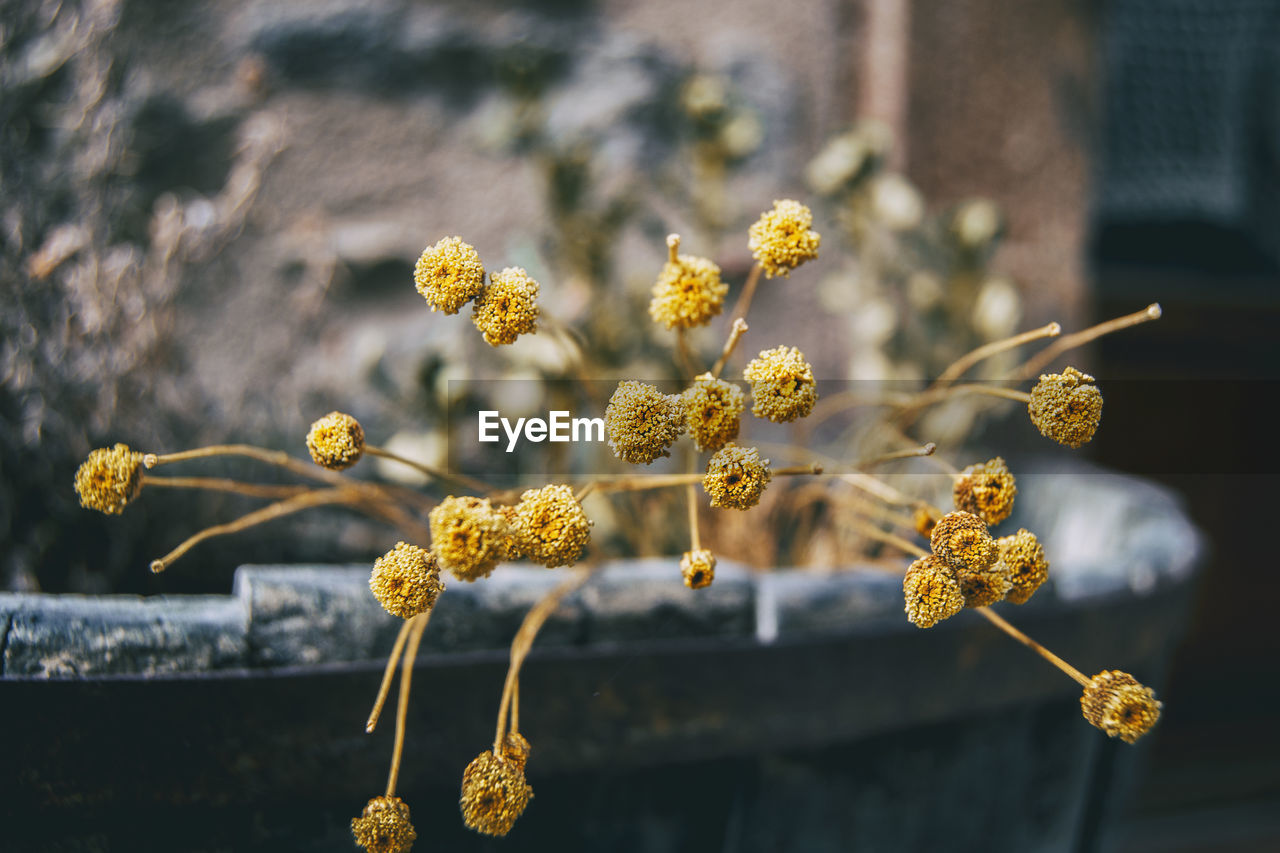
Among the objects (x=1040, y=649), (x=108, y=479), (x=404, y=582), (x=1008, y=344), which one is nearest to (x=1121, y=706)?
(x=1040, y=649)

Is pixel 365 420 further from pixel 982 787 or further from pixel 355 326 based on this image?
pixel 982 787

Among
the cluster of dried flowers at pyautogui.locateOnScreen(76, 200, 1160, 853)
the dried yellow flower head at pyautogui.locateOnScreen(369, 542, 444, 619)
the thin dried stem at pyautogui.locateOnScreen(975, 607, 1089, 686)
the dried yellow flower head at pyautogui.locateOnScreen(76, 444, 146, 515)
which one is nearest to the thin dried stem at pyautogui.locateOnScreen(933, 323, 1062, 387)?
the cluster of dried flowers at pyautogui.locateOnScreen(76, 200, 1160, 853)

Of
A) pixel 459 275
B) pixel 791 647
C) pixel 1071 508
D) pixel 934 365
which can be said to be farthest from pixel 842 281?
pixel 459 275

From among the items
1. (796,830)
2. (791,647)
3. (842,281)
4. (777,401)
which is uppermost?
(842,281)

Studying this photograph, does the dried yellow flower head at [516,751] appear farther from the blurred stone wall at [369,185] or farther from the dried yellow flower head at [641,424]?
the blurred stone wall at [369,185]

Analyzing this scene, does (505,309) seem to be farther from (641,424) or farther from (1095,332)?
(1095,332)

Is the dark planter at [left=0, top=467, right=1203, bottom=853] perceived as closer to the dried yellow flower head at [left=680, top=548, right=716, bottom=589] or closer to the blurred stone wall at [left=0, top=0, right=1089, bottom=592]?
the dried yellow flower head at [left=680, top=548, right=716, bottom=589]
